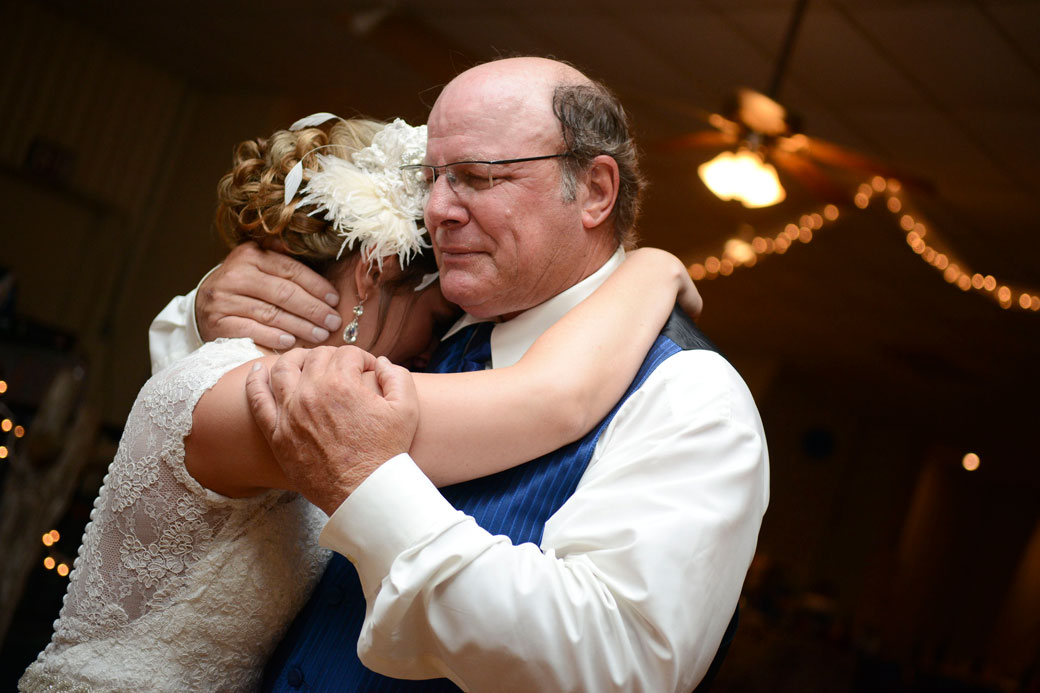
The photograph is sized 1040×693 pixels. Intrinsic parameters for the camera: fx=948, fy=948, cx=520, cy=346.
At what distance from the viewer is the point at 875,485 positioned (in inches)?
572

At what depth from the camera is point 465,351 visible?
1.83 m

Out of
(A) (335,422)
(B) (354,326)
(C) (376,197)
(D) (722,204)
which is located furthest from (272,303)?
(D) (722,204)

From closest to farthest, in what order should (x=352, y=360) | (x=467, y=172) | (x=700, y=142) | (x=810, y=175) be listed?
1. (x=352, y=360)
2. (x=467, y=172)
3. (x=700, y=142)
4. (x=810, y=175)

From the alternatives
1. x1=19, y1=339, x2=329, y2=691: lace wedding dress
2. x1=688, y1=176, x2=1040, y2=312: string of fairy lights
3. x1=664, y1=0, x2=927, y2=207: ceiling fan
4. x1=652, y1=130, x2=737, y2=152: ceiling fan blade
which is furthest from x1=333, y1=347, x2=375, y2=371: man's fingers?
x1=688, y1=176, x2=1040, y2=312: string of fairy lights

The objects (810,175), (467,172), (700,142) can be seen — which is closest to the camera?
(467,172)

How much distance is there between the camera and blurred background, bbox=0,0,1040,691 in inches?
171

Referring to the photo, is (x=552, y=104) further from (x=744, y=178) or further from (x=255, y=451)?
(x=744, y=178)

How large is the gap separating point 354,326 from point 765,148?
3315 millimetres

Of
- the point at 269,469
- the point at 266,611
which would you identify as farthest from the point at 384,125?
the point at 266,611

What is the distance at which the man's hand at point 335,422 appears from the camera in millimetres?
1259

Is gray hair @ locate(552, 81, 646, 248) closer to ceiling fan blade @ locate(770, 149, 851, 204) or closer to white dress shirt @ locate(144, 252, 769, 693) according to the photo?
white dress shirt @ locate(144, 252, 769, 693)

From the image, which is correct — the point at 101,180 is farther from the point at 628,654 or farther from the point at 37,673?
the point at 628,654

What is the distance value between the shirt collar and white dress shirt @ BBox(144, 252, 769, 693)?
1.39 feet

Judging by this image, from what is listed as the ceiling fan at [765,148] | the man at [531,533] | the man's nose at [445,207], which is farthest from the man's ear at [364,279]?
the ceiling fan at [765,148]
